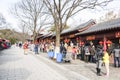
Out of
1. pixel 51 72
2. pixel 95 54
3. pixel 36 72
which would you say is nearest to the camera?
pixel 95 54

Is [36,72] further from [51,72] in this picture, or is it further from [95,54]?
[95,54]

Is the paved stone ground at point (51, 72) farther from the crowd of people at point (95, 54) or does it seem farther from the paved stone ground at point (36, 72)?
the crowd of people at point (95, 54)

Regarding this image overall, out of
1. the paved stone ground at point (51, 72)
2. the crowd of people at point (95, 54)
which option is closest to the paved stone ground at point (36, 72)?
the paved stone ground at point (51, 72)

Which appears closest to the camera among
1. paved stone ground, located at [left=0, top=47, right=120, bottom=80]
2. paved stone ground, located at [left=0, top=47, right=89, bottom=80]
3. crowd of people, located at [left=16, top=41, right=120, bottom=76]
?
paved stone ground, located at [left=0, top=47, right=89, bottom=80]

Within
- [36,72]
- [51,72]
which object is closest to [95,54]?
[51,72]

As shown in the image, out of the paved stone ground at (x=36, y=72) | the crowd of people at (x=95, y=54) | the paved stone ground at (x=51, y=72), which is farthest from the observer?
the crowd of people at (x=95, y=54)

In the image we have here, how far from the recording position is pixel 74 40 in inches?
1428

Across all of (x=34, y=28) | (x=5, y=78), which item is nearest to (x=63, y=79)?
(x=5, y=78)

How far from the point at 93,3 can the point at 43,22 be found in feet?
112

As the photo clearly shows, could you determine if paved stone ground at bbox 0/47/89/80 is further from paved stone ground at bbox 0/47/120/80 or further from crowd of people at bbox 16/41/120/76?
crowd of people at bbox 16/41/120/76

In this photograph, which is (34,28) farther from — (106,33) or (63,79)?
(63,79)

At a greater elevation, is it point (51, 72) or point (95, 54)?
point (95, 54)

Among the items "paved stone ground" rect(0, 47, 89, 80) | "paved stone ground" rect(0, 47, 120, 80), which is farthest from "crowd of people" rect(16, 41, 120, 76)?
"paved stone ground" rect(0, 47, 89, 80)

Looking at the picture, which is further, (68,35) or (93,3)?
(68,35)
